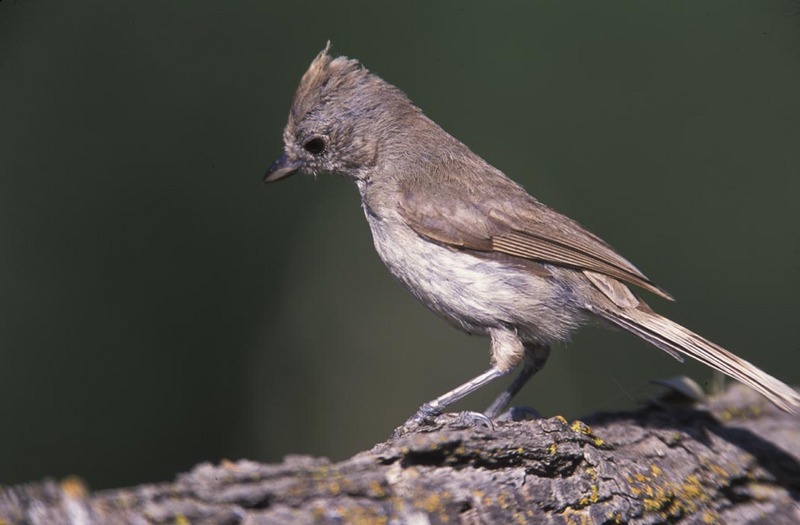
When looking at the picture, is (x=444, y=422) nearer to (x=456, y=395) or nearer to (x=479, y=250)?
(x=456, y=395)

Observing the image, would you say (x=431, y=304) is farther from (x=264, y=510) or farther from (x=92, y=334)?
(x=92, y=334)

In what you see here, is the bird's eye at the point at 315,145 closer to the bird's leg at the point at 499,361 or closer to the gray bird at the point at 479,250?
the gray bird at the point at 479,250

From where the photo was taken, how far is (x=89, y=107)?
5.20 m

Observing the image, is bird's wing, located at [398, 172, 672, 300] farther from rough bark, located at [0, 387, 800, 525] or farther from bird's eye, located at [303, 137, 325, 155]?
rough bark, located at [0, 387, 800, 525]

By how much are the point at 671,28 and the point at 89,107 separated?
13.4ft

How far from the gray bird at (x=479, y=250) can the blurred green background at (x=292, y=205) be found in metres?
1.24

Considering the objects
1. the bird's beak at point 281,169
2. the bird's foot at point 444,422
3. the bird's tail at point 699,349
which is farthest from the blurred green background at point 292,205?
the bird's foot at point 444,422

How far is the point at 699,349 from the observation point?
10.9 feet

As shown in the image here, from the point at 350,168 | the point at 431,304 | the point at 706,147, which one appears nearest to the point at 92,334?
the point at 350,168

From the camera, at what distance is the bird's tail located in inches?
122

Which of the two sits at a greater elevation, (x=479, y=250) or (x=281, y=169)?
(x=281, y=169)

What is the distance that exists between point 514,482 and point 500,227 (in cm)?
151

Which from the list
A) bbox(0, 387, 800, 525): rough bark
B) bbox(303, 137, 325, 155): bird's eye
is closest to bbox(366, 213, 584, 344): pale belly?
bbox(0, 387, 800, 525): rough bark

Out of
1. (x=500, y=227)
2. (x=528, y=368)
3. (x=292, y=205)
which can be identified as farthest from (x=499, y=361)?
(x=292, y=205)
